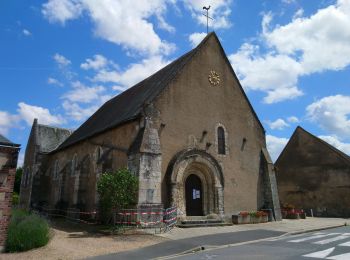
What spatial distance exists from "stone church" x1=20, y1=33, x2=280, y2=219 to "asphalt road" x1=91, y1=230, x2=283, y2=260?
371cm

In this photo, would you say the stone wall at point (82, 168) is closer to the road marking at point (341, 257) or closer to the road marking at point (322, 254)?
the road marking at point (322, 254)

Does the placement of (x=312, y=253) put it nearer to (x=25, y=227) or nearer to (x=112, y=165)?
(x=25, y=227)

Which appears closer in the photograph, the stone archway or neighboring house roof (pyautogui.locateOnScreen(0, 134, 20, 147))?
neighboring house roof (pyautogui.locateOnScreen(0, 134, 20, 147))

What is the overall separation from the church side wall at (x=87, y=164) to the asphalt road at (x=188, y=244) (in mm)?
6589

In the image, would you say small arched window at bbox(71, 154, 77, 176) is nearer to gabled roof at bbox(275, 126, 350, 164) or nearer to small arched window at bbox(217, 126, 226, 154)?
small arched window at bbox(217, 126, 226, 154)

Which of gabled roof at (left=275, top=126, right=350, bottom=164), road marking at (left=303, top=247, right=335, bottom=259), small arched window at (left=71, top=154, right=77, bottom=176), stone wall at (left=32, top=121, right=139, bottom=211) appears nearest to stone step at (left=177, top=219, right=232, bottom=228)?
stone wall at (left=32, top=121, right=139, bottom=211)

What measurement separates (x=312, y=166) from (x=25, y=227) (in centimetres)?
2655

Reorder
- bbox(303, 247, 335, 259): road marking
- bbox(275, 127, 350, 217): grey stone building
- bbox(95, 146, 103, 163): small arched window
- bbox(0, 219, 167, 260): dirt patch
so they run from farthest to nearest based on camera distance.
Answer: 1. bbox(275, 127, 350, 217): grey stone building
2. bbox(95, 146, 103, 163): small arched window
3. bbox(0, 219, 167, 260): dirt patch
4. bbox(303, 247, 335, 259): road marking

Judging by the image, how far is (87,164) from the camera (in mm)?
22344

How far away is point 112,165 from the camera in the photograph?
19.1m

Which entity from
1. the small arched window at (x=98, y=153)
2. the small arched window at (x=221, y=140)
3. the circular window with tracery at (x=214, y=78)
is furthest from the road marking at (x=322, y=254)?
the small arched window at (x=98, y=153)

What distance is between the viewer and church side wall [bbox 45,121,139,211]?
18.4 metres

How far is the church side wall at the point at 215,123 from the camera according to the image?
→ 1795 centimetres

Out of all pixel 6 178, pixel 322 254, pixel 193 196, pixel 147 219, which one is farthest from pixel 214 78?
pixel 6 178
